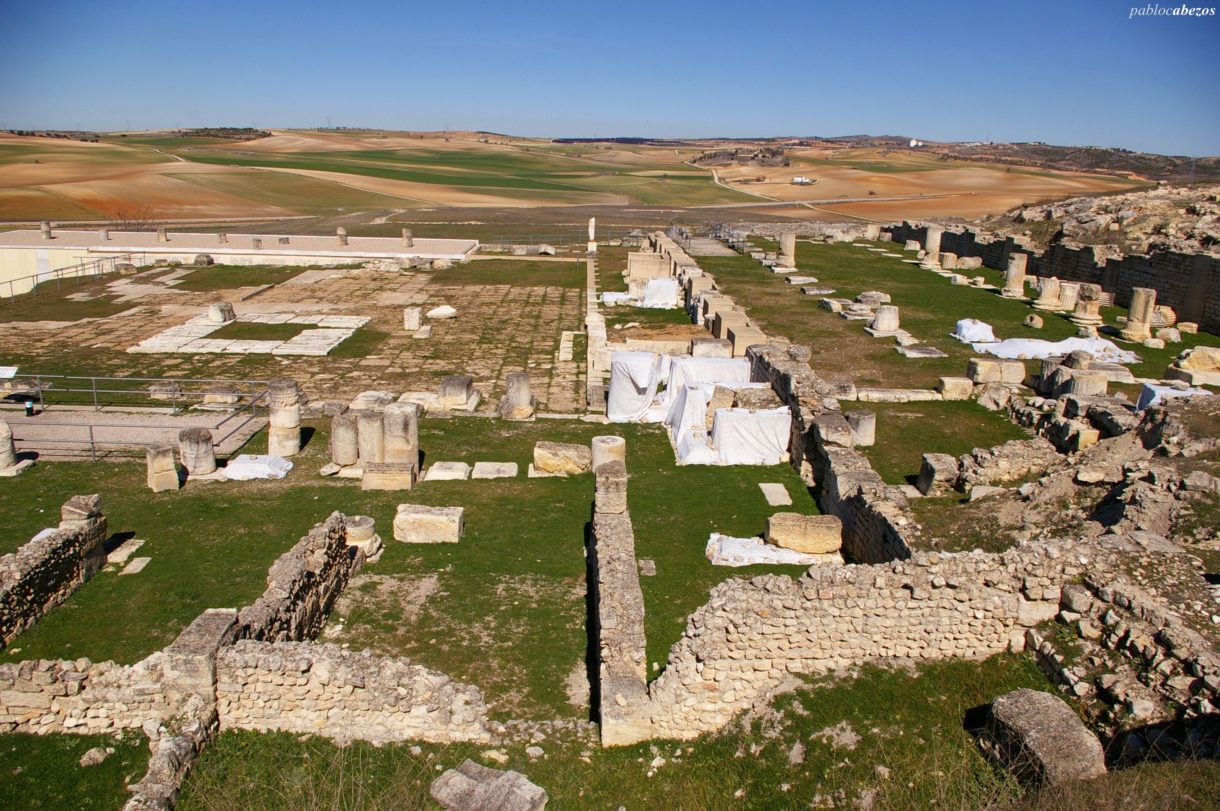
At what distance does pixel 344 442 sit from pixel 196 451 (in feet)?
7.79

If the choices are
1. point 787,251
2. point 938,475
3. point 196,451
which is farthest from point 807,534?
point 787,251

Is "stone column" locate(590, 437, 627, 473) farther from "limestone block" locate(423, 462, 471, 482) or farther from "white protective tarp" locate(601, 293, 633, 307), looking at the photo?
"white protective tarp" locate(601, 293, 633, 307)

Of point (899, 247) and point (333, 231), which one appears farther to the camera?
point (333, 231)

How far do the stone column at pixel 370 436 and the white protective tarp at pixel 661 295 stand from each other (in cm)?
1461

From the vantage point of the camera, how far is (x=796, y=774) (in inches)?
272

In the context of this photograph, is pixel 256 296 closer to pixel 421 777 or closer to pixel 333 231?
pixel 333 231

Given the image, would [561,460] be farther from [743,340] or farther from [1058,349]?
[1058,349]

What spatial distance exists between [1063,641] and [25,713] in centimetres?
966

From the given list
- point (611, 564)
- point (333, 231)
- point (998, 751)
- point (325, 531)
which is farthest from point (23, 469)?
point (333, 231)

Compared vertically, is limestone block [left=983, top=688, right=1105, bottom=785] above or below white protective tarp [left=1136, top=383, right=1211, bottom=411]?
below

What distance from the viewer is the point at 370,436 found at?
14406mm

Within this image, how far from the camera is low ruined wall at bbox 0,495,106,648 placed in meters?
9.13

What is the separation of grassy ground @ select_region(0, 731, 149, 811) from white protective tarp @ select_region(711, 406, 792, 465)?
9.93 metres

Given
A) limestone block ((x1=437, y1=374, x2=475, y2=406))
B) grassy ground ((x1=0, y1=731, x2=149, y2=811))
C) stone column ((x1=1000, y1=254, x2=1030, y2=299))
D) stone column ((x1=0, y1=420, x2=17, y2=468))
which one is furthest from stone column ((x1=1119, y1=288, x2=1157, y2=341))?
stone column ((x1=0, y1=420, x2=17, y2=468))
